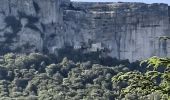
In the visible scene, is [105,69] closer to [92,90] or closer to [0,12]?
[92,90]

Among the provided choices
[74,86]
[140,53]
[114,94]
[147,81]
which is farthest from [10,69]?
[147,81]

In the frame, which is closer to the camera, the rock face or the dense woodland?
the dense woodland

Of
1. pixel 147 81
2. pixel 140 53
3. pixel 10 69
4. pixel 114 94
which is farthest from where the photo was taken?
pixel 140 53

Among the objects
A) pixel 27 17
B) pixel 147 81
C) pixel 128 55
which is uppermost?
pixel 147 81

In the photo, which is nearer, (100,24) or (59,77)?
(59,77)

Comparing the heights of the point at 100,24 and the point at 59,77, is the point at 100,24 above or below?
above

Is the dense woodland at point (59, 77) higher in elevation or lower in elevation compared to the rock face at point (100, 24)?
lower

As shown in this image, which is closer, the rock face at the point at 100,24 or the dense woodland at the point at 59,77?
the dense woodland at the point at 59,77

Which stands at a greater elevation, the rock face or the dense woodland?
the rock face
